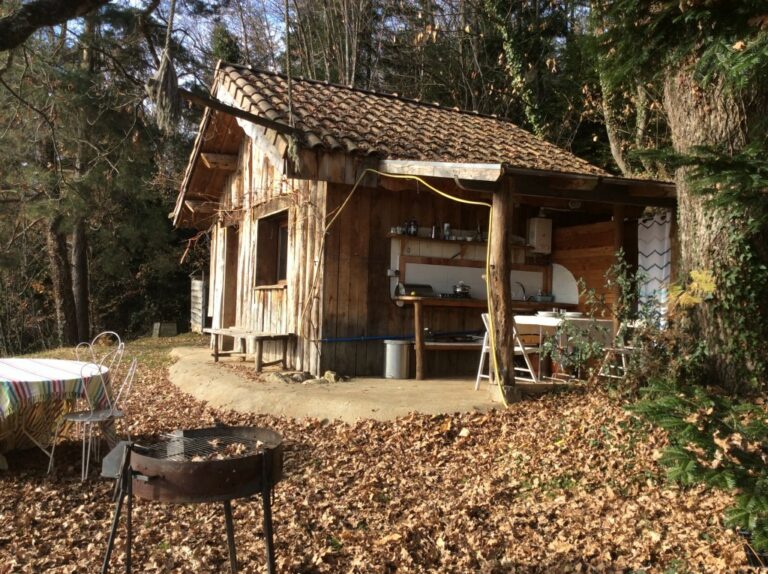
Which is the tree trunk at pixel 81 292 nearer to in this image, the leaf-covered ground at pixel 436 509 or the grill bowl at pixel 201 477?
the leaf-covered ground at pixel 436 509

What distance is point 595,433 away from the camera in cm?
480

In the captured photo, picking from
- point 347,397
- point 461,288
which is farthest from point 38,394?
point 461,288

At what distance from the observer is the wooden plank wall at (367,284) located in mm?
7773

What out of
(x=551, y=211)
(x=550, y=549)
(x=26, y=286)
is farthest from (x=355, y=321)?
(x=26, y=286)

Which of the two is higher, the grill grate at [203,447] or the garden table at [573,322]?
the garden table at [573,322]

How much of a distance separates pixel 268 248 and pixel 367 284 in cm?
270

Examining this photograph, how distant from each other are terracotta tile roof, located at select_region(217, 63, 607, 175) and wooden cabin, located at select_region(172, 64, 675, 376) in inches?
1.3

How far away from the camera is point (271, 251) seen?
10062 millimetres

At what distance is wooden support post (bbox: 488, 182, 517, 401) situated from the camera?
6.06 meters

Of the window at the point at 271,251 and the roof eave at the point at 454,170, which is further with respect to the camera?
the window at the point at 271,251

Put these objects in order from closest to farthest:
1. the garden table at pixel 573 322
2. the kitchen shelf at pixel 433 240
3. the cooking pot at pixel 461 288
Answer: the garden table at pixel 573 322
the kitchen shelf at pixel 433 240
the cooking pot at pixel 461 288

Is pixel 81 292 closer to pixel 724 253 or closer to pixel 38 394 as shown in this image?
pixel 38 394

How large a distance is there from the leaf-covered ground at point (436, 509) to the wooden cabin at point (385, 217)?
2130 millimetres

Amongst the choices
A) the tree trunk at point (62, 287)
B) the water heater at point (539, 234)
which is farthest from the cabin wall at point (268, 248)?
the tree trunk at point (62, 287)
